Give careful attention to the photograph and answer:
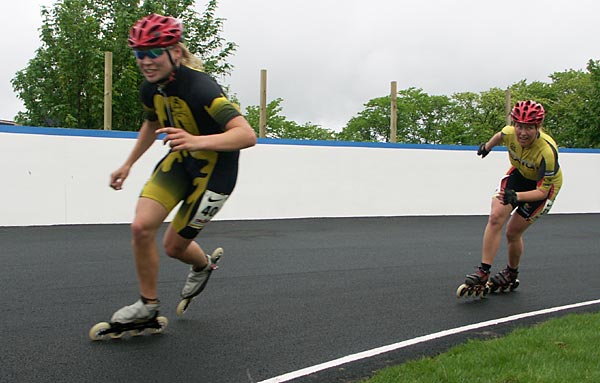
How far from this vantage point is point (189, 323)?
4.77 m

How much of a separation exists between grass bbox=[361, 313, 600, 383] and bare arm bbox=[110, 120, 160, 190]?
225cm

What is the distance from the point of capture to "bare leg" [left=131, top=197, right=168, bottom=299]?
4012 mm

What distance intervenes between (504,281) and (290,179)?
859 centimetres

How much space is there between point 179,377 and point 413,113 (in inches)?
2228

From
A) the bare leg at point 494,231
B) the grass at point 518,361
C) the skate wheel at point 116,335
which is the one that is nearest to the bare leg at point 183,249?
the skate wheel at point 116,335

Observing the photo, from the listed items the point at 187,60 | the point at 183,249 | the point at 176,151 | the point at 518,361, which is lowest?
the point at 518,361

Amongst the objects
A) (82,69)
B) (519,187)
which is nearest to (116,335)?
(519,187)

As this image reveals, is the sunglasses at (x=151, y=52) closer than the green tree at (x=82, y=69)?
Yes

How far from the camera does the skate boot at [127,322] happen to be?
4.16 metres

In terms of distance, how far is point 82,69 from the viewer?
18.6 meters

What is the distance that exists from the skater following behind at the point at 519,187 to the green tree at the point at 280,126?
41.6 metres

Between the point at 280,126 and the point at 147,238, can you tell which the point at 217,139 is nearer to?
the point at 147,238

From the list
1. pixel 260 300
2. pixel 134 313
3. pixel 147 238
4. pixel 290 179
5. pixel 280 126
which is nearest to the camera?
pixel 147 238

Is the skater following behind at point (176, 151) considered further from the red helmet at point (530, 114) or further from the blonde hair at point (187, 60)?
the red helmet at point (530, 114)
